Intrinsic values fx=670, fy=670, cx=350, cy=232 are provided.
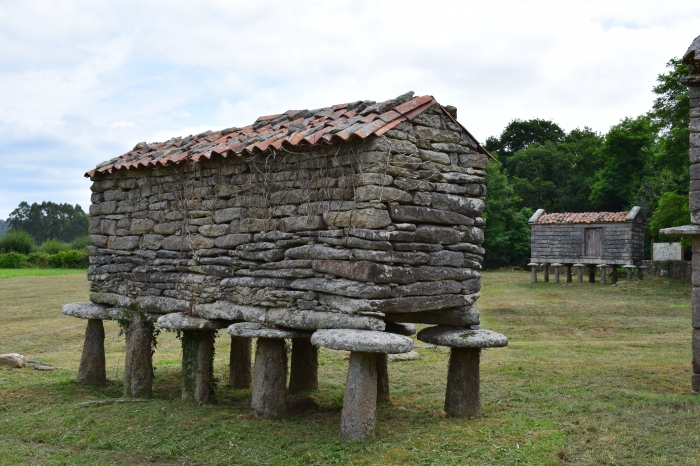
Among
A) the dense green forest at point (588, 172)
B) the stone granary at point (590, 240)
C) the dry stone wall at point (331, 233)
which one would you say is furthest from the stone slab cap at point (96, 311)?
the stone granary at point (590, 240)

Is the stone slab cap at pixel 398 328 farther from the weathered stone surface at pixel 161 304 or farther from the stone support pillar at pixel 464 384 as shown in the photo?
the weathered stone surface at pixel 161 304

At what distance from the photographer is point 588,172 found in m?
50.8

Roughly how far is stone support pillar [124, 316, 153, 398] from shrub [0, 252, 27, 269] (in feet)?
126

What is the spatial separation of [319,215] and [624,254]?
2472cm

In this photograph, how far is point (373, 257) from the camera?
7168mm

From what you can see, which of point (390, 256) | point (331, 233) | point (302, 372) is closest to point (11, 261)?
point (302, 372)

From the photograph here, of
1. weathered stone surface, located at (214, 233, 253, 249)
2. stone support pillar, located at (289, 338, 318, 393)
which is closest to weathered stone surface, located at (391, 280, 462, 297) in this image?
weathered stone surface, located at (214, 233, 253, 249)

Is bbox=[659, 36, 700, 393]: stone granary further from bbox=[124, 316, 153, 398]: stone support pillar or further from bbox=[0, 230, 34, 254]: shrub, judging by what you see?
bbox=[0, 230, 34, 254]: shrub

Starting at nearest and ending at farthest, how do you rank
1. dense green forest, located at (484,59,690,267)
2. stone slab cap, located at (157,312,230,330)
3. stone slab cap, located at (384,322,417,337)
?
1. stone slab cap, located at (157,312,230,330)
2. stone slab cap, located at (384,322,417,337)
3. dense green forest, located at (484,59,690,267)

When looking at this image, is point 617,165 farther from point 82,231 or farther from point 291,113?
point 82,231

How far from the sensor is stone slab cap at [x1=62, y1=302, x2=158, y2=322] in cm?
1039

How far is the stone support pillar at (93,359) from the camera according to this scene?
35.6ft

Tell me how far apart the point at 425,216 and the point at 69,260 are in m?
41.3

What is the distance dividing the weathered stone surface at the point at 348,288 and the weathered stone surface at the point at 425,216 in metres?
0.82
